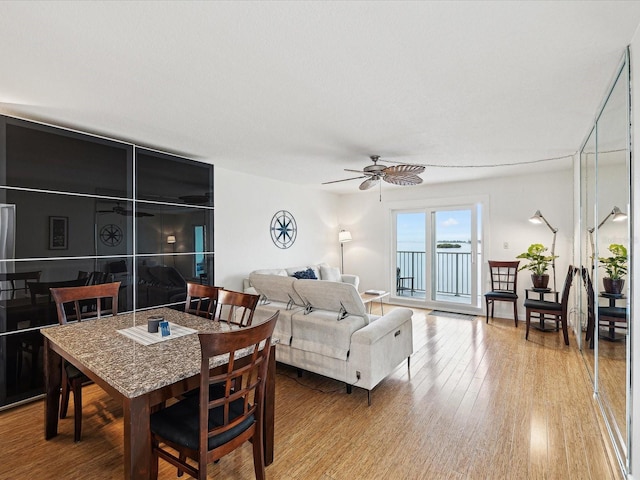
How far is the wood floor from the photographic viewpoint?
6.22 feet

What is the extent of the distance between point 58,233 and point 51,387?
55.4 inches

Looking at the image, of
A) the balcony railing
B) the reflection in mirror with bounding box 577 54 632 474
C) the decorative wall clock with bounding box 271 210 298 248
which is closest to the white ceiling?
the reflection in mirror with bounding box 577 54 632 474

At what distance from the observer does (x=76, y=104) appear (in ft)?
8.27

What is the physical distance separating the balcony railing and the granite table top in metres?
4.98

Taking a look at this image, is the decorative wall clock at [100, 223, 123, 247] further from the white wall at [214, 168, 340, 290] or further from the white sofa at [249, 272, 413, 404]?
the white sofa at [249, 272, 413, 404]

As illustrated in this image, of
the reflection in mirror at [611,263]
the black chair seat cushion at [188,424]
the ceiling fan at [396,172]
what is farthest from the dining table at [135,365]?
the ceiling fan at [396,172]

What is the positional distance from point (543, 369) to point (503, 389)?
2.54ft

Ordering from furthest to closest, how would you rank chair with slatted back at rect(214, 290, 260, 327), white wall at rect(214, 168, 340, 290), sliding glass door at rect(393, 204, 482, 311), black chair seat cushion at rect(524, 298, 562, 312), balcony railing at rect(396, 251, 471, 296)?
balcony railing at rect(396, 251, 471, 296) < sliding glass door at rect(393, 204, 482, 311) < white wall at rect(214, 168, 340, 290) < black chair seat cushion at rect(524, 298, 562, 312) < chair with slatted back at rect(214, 290, 260, 327)

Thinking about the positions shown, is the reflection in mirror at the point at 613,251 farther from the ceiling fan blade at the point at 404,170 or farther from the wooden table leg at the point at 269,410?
the wooden table leg at the point at 269,410

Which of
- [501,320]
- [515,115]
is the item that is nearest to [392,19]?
[515,115]

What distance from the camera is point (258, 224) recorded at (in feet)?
17.2

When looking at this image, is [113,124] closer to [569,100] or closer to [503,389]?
[569,100]

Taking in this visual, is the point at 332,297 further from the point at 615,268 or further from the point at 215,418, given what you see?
the point at 615,268

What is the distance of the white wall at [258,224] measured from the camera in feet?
15.2
